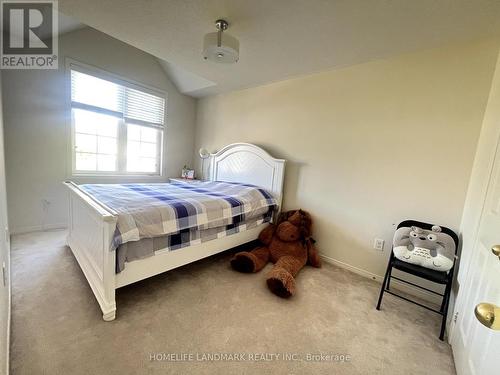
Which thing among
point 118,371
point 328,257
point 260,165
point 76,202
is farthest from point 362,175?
point 76,202

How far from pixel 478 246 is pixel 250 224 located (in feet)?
5.85

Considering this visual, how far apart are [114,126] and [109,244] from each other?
101 inches

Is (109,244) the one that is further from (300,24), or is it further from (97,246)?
(300,24)

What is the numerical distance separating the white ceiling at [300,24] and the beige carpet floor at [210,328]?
2.15 m

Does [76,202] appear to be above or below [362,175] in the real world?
below

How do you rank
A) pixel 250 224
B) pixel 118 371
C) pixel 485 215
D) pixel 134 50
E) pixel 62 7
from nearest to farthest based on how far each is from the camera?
1. pixel 118 371
2. pixel 485 215
3. pixel 62 7
4. pixel 250 224
5. pixel 134 50

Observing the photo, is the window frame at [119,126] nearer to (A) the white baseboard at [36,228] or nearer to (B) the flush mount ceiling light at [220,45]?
(A) the white baseboard at [36,228]

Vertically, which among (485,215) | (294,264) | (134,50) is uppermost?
(134,50)

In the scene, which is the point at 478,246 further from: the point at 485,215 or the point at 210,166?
the point at 210,166

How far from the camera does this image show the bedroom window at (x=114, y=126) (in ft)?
9.61

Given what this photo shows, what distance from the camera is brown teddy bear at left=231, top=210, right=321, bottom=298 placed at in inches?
84.4

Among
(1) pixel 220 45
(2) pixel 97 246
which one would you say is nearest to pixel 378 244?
(1) pixel 220 45

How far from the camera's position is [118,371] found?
1.11m
